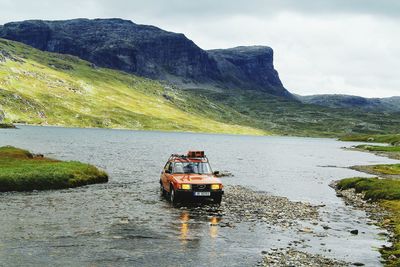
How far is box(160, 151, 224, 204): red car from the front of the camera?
3397 centimetres

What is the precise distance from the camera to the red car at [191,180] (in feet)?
111

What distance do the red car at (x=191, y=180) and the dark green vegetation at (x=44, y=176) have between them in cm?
1261

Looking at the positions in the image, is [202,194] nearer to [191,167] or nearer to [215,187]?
[215,187]

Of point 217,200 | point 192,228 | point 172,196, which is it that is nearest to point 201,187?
point 217,200

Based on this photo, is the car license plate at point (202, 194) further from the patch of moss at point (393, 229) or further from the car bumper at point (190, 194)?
the patch of moss at point (393, 229)

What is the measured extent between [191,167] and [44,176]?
674 inches

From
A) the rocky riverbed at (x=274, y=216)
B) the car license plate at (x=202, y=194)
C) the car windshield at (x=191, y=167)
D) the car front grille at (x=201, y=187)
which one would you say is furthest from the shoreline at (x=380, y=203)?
the car windshield at (x=191, y=167)

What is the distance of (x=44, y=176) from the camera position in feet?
145

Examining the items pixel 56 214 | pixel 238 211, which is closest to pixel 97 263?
pixel 56 214

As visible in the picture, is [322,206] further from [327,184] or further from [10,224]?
[10,224]

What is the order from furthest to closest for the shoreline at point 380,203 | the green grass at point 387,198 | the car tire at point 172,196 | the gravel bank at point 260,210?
the car tire at point 172,196 → the gravel bank at point 260,210 → the shoreline at point 380,203 → the green grass at point 387,198

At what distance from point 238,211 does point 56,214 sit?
47.1 ft

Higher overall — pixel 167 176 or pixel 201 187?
pixel 167 176

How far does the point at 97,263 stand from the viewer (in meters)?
18.8
